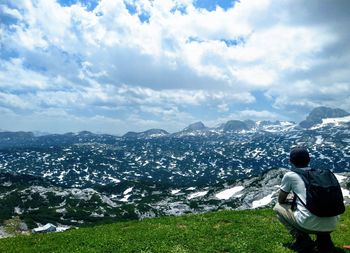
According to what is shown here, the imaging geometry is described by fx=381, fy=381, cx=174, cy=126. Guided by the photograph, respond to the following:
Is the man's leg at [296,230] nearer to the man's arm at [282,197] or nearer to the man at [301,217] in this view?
the man at [301,217]

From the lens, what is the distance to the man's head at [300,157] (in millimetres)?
15734

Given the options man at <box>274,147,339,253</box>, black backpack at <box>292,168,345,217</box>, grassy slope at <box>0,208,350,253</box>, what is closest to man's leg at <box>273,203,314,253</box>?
man at <box>274,147,339,253</box>

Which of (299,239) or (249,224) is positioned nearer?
(299,239)

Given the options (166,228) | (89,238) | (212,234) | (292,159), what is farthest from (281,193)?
(89,238)

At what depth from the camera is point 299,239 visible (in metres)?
16.6

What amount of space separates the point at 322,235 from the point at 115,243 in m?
10.9

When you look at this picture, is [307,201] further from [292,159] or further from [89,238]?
[89,238]

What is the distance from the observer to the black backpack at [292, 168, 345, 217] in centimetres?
1452

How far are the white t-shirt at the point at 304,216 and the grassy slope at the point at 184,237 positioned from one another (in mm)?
2886

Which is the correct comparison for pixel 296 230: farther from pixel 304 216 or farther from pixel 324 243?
pixel 304 216

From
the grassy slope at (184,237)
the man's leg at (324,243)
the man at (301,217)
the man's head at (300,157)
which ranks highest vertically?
the man's head at (300,157)

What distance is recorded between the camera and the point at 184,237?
21.4 meters

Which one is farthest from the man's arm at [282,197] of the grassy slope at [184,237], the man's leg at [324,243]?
the grassy slope at [184,237]

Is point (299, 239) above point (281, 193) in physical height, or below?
below
